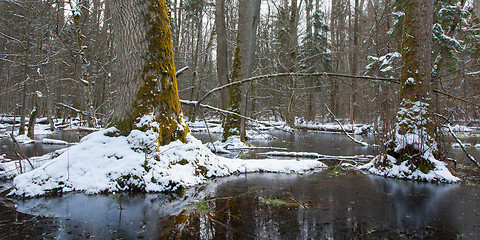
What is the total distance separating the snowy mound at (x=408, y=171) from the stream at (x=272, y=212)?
39 cm

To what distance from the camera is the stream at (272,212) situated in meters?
2.60

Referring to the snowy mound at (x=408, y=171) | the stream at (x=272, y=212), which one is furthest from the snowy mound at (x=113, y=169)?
the snowy mound at (x=408, y=171)

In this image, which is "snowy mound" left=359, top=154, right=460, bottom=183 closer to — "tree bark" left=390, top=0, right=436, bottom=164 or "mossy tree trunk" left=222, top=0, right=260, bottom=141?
"tree bark" left=390, top=0, right=436, bottom=164

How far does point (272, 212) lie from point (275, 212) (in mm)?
37

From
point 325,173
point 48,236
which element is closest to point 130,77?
point 48,236

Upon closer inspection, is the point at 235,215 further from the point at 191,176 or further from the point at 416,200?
the point at 416,200

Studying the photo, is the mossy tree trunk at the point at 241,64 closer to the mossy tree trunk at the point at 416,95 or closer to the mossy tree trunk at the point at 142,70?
the mossy tree trunk at the point at 142,70

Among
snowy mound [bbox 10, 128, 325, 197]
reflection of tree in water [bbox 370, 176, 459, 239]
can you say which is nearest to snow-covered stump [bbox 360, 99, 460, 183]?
reflection of tree in water [bbox 370, 176, 459, 239]

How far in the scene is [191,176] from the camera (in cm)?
448

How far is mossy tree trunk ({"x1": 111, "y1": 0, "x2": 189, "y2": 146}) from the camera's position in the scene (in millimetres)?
4367

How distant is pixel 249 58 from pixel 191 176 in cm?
662

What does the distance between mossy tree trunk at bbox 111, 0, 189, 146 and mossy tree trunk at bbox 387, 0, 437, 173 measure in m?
4.54

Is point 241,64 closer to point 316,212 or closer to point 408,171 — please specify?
point 408,171

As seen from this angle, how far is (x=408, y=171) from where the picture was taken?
5258 mm
